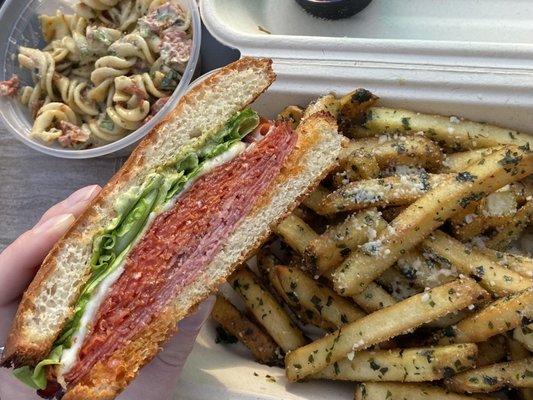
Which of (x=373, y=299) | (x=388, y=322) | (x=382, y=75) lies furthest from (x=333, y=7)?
(x=388, y=322)

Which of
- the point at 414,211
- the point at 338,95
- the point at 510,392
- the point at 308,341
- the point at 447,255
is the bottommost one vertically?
the point at 510,392

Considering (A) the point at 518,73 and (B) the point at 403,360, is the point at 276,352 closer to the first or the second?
(B) the point at 403,360

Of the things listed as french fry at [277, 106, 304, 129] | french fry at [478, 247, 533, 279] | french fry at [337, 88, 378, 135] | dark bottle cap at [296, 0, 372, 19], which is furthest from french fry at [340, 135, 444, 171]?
dark bottle cap at [296, 0, 372, 19]

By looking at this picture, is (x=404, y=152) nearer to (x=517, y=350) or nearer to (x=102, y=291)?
(x=517, y=350)

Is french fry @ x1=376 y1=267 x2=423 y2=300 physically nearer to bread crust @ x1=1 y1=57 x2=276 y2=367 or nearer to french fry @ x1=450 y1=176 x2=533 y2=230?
french fry @ x1=450 y1=176 x2=533 y2=230

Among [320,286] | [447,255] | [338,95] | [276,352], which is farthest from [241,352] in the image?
[338,95]

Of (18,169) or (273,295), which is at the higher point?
(18,169)
